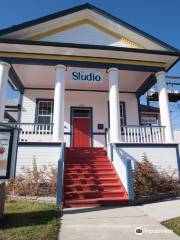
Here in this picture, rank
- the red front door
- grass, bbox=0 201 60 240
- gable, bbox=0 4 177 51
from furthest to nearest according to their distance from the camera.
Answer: the red front door
gable, bbox=0 4 177 51
grass, bbox=0 201 60 240

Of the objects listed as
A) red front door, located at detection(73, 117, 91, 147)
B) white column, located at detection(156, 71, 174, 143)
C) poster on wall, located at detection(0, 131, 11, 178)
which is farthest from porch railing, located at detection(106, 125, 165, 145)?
poster on wall, located at detection(0, 131, 11, 178)

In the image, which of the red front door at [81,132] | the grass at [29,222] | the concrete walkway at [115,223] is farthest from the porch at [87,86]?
the concrete walkway at [115,223]

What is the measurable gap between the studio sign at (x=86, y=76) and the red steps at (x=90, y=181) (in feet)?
11.4

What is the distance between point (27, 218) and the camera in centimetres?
530

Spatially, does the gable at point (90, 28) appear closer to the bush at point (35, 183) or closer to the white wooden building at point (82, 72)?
the white wooden building at point (82, 72)

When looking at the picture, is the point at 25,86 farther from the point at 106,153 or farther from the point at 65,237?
the point at 65,237

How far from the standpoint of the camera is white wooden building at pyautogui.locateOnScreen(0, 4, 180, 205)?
10.1 metres

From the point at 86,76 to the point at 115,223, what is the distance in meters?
7.25

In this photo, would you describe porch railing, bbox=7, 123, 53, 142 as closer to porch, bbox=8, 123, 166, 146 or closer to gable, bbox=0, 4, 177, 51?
porch, bbox=8, 123, 166, 146

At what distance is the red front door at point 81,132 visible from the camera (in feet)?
42.2

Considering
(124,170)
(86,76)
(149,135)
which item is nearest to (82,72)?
(86,76)

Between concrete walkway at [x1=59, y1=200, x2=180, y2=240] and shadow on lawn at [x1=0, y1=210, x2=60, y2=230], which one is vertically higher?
shadow on lawn at [x1=0, y1=210, x2=60, y2=230]

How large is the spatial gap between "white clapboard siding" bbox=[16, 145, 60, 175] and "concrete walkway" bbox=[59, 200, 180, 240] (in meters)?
3.35

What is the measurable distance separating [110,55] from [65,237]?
29.9ft
